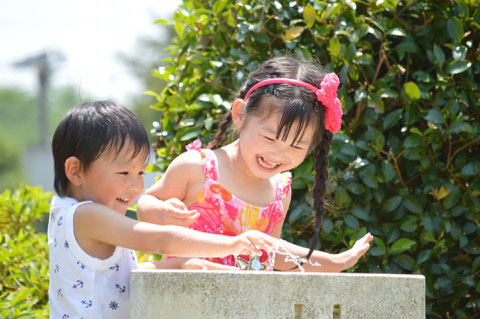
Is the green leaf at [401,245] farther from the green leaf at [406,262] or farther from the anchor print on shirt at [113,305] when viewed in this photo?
the anchor print on shirt at [113,305]

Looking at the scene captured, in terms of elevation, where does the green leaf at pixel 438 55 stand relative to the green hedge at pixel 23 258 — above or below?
above

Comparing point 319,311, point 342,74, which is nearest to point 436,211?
point 342,74

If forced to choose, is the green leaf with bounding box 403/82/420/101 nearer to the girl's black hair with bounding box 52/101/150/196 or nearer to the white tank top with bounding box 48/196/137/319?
Answer: the girl's black hair with bounding box 52/101/150/196

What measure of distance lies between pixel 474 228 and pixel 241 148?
4.34 feet

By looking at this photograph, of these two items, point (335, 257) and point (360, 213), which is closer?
point (335, 257)

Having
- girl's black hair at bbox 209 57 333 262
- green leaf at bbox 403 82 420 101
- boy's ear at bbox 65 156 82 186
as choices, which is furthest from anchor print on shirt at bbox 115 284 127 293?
green leaf at bbox 403 82 420 101

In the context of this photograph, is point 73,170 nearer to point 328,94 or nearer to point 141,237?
point 141,237

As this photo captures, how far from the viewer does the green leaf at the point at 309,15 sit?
332 centimetres

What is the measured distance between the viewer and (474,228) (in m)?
3.34

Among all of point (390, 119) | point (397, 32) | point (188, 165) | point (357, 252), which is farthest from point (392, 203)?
point (188, 165)

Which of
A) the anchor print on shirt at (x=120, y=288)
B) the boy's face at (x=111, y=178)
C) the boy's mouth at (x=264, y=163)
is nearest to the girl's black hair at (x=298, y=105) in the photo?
the boy's mouth at (x=264, y=163)

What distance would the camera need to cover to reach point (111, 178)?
2311 mm

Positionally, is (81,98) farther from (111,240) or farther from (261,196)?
(261,196)

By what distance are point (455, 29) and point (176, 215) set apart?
177 centimetres
